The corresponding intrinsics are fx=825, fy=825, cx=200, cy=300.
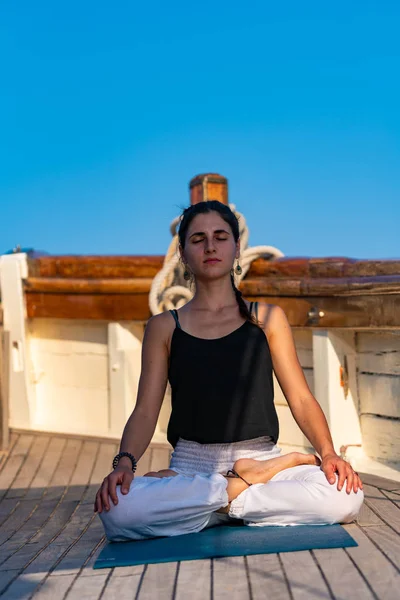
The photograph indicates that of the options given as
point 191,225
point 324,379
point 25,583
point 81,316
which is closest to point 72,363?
point 81,316

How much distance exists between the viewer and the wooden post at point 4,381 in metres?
5.95

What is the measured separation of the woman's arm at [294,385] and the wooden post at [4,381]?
3327 mm

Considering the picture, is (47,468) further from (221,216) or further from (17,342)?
(221,216)

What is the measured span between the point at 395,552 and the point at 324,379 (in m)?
2.27

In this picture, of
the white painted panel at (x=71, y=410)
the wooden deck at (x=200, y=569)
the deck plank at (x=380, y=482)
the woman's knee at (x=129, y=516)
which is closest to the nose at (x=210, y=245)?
the woman's knee at (x=129, y=516)

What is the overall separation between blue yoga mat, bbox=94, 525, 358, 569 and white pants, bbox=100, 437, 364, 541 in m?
0.03

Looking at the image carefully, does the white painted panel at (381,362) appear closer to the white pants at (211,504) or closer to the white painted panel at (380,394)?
the white painted panel at (380,394)

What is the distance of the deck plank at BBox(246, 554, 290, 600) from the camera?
81.9 inches

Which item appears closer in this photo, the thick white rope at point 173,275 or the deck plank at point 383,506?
the deck plank at point 383,506

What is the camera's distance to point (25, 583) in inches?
93.3

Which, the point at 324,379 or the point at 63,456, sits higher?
the point at 324,379

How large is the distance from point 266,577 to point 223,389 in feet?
2.91

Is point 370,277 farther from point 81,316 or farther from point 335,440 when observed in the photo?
point 81,316

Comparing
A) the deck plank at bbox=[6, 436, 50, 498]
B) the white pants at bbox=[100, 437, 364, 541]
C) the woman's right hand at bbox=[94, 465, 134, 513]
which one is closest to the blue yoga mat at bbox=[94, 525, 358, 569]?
the white pants at bbox=[100, 437, 364, 541]
